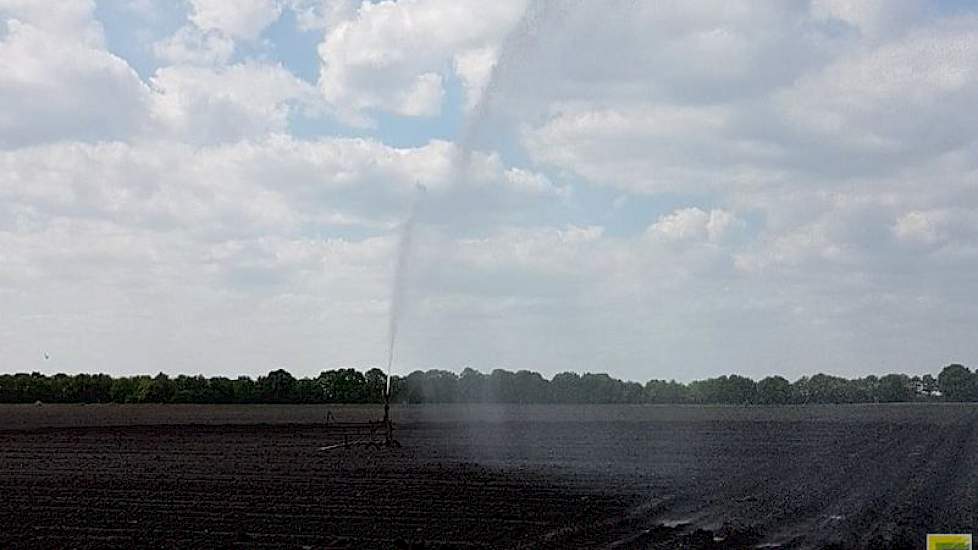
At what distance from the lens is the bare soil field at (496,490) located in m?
17.5

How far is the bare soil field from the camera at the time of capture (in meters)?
17.5

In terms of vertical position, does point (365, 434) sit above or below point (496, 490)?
above

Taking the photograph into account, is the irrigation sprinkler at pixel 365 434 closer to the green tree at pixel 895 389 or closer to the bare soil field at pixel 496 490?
the bare soil field at pixel 496 490

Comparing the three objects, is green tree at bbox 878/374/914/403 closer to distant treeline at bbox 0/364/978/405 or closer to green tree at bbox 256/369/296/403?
distant treeline at bbox 0/364/978/405

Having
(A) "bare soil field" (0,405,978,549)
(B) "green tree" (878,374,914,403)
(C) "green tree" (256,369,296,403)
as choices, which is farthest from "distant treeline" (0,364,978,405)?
(A) "bare soil field" (0,405,978,549)

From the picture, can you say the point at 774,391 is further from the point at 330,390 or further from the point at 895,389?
the point at 330,390

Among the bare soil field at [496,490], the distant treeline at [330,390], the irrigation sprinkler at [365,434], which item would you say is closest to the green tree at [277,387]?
the distant treeline at [330,390]

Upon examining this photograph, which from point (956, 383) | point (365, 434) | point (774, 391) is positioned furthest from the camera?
point (956, 383)

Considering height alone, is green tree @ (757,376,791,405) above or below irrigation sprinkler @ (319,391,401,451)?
above

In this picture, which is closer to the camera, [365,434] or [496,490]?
[496,490]

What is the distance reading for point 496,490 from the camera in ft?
78.3

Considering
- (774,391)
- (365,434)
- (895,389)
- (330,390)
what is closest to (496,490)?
(365,434)

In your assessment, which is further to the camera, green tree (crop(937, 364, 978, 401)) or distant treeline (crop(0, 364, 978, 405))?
green tree (crop(937, 364, 978, 401))

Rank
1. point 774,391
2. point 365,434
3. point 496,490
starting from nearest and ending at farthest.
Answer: point 496,490 < point 365,434 < point 774,391
